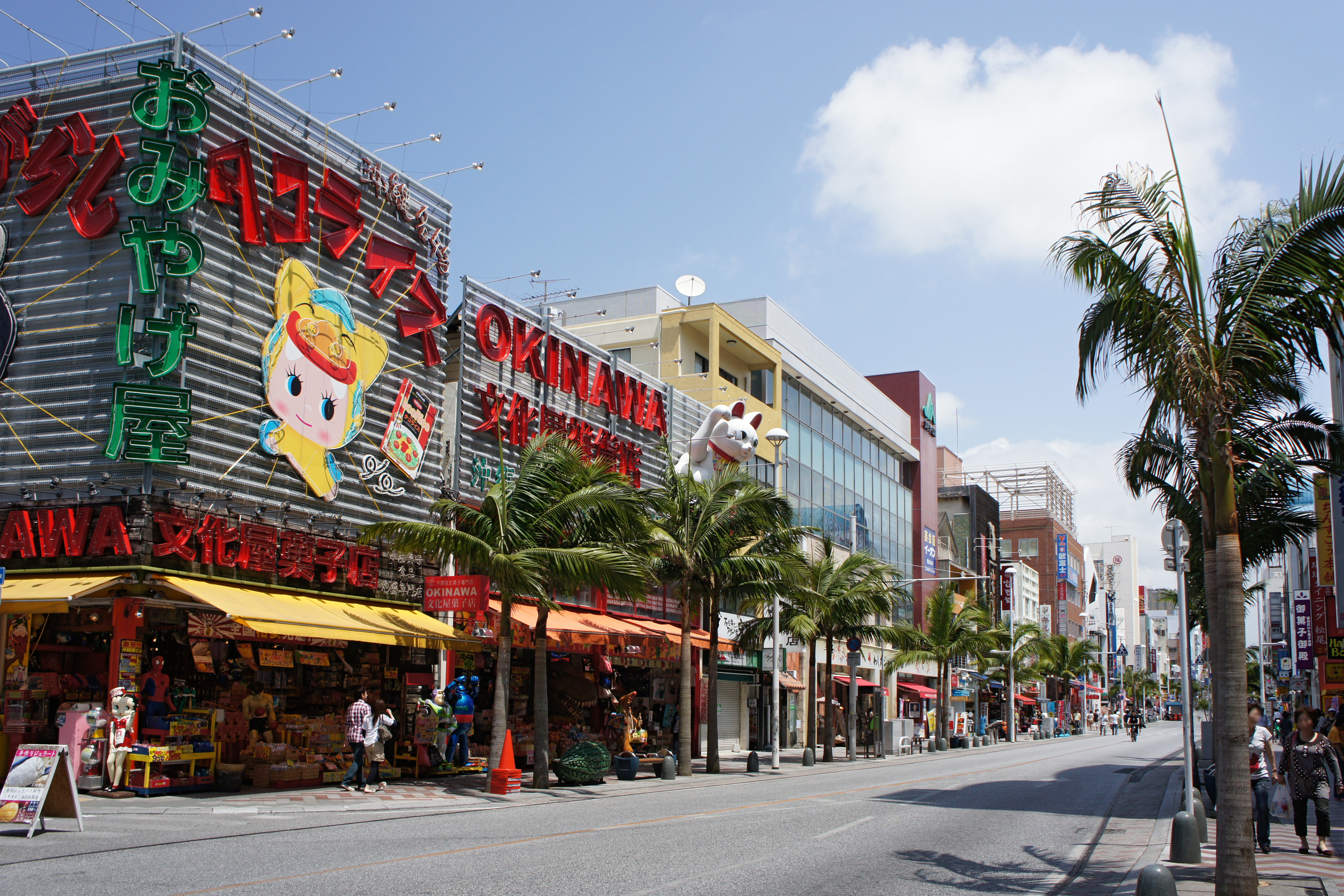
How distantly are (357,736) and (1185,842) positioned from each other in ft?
42.7

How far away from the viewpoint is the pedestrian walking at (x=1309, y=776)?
1352cm

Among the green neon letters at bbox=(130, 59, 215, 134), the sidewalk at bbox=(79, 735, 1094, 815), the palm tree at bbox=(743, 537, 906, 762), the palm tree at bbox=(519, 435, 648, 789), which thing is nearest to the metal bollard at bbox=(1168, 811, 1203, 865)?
the sidewalk at bbox=(79, 735, 1094, 815)

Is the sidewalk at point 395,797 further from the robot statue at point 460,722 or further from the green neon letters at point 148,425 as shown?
the green neon letters at point 148,425

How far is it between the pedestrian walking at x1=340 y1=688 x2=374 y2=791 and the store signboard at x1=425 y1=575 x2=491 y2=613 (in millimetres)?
2155

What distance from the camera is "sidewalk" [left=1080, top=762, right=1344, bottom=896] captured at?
1090 centimetres

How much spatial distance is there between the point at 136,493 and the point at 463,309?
9.40m

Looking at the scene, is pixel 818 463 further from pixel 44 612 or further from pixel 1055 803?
pixel 44 612

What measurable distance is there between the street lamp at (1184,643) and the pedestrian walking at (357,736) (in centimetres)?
1278

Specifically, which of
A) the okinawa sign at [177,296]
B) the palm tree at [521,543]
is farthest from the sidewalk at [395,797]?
the okinawa sign at [177,296]

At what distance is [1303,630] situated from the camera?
38812 mm

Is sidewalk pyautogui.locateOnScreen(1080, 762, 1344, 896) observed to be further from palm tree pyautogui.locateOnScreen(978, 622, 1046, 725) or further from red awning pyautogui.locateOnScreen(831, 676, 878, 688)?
palm tree pyautogui.locateOnScreen(978, 622, 1046, 725)

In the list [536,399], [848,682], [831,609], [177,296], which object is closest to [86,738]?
[177,296]

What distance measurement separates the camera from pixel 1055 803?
841 inches

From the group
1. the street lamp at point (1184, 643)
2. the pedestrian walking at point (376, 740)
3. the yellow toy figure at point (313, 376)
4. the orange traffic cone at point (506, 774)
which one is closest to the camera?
the street lamp at point (1184, 643)
